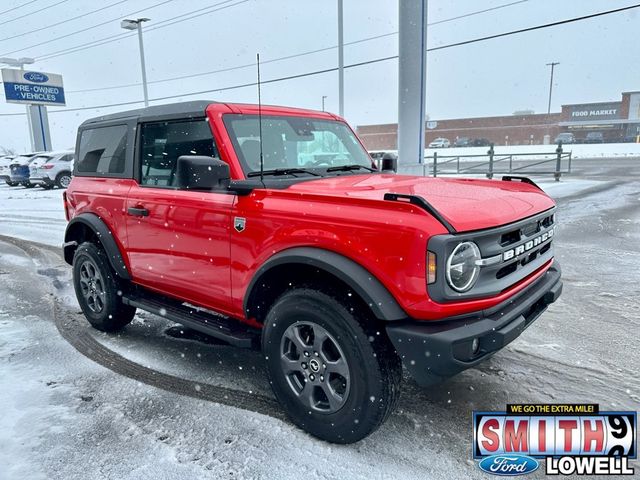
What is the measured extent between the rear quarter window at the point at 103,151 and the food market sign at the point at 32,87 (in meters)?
32.3

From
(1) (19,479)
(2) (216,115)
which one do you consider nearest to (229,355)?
(1) (19,479)

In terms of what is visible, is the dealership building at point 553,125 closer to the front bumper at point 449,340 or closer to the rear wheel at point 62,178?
the rear wheel at point 62,178

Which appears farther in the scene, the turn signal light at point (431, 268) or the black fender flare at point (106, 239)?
the black fender flare at point (106, 239)

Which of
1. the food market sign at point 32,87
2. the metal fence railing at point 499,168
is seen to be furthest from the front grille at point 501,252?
the food market sign at point 32,87

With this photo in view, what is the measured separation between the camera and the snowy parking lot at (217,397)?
2.59 meters

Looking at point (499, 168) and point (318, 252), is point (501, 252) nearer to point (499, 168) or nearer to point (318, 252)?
point (318, 252)

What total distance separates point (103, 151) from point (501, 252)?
149 inches

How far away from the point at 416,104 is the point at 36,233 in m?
8.45

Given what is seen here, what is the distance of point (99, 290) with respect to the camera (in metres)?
4.48

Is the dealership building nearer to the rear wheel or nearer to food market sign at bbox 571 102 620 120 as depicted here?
food market sign at bbox 571 102 620 120

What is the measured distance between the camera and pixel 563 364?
11.8 ft

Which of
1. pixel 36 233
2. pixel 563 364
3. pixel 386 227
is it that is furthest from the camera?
pixel 36 233

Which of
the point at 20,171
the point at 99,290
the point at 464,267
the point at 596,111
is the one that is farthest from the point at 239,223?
the point at 596,111

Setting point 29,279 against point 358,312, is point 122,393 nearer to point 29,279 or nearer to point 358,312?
point 358,312
